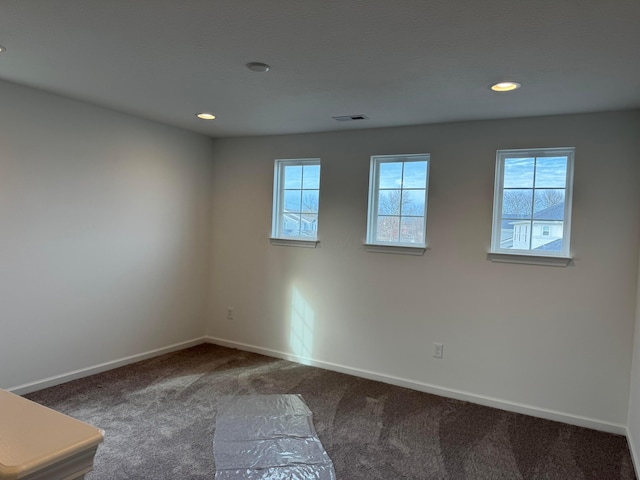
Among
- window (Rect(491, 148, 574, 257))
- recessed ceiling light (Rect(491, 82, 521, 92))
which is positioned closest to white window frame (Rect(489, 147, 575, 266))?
window (Rect(491, 148, 574, 257))

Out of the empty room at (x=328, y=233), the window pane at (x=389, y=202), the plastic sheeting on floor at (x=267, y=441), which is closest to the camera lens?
the empty room at (x=328, y=233)

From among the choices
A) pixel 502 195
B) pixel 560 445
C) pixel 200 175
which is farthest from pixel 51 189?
pixel 560 445

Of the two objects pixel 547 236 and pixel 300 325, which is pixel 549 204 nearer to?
pixel 547 236

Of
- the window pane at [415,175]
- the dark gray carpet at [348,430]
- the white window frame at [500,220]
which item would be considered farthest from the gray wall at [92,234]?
the white window frame at [500,220]

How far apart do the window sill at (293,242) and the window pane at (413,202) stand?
927 millimetres

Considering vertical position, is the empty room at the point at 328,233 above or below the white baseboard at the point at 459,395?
above

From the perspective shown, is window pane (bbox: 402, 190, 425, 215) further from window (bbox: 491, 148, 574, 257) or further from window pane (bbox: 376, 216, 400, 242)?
window (bbox: 491, 148, 574, 257)

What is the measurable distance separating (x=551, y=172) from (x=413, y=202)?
1.10m

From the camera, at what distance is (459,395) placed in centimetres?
353

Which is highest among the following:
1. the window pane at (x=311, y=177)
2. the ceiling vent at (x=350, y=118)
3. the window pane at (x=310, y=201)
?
the ceiling vent at (x=350, y=118)

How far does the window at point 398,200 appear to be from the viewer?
378 centimetres

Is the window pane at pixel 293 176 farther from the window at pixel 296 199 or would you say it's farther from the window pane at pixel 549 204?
the window pane at pixel 549 204

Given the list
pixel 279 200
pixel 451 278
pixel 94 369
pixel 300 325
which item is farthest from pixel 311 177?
pixel 94 369

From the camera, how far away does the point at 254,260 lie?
180 inches
